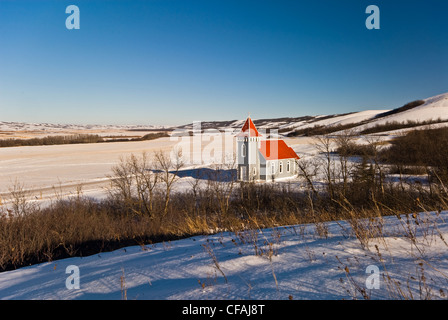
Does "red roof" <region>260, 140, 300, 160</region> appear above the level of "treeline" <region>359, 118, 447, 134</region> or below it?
below

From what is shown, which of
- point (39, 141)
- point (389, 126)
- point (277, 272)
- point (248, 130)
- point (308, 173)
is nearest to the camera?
point (277, 272)

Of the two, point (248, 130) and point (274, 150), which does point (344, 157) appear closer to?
point (274, 150)

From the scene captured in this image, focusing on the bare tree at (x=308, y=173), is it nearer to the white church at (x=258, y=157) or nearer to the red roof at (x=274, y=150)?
the white church at (x=258, y=157)

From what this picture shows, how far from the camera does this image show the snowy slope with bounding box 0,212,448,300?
2758mm

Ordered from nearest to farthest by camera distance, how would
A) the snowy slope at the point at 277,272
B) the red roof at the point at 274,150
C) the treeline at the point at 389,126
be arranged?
the snowy slope at the point at 277,272, the red roof at the point at 274,150, the treeline at the point at 389,126

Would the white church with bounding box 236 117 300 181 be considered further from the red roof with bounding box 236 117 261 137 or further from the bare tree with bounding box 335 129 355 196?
the bare tree with bounding box 335 129 355 196

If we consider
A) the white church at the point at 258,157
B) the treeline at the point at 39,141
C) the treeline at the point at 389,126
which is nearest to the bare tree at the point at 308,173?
the white church at the point at 258,157

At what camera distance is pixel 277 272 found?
10.8ft

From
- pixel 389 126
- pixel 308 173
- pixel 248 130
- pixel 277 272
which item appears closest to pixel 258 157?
pixel 248 130

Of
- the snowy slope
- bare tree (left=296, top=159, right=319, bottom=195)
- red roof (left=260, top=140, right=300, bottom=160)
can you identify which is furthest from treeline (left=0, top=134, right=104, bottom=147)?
the snowy slope

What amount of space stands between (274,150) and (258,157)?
274 centimetres

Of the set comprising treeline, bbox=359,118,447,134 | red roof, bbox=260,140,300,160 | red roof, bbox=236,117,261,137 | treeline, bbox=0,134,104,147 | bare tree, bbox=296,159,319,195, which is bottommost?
bare tree, bbox=296,159,319,195

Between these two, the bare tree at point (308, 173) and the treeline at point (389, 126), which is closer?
the bare tree at point (308, 173)

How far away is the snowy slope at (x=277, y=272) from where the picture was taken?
276cm
